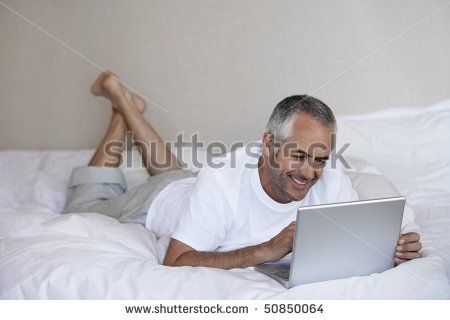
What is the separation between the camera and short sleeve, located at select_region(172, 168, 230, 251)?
4.82 ft

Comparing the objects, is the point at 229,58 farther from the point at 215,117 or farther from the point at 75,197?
the point at 75,197

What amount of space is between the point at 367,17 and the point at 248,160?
1008 mm

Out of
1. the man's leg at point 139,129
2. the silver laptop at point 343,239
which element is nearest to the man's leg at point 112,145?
the man's leg at point 139,129

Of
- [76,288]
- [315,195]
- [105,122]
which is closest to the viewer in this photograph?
[76,288]

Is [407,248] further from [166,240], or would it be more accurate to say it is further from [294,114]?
[166,240]

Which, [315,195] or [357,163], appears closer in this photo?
[315,195]

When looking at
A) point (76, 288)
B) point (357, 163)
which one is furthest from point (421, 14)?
point (76, 288)

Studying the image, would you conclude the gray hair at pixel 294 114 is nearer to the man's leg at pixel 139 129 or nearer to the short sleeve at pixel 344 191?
the short sleeve at pixel 344 191

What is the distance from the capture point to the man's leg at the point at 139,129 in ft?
7.07

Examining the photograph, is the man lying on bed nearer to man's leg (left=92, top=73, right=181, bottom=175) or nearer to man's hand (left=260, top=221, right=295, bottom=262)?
man's hand (left=260, top=221, right=295, bottom=262)

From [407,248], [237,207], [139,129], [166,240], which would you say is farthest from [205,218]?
[139,129]

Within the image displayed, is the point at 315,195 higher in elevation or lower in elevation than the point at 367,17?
lower

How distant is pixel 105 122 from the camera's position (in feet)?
8.71

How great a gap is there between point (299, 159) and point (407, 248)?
32 centimetres
